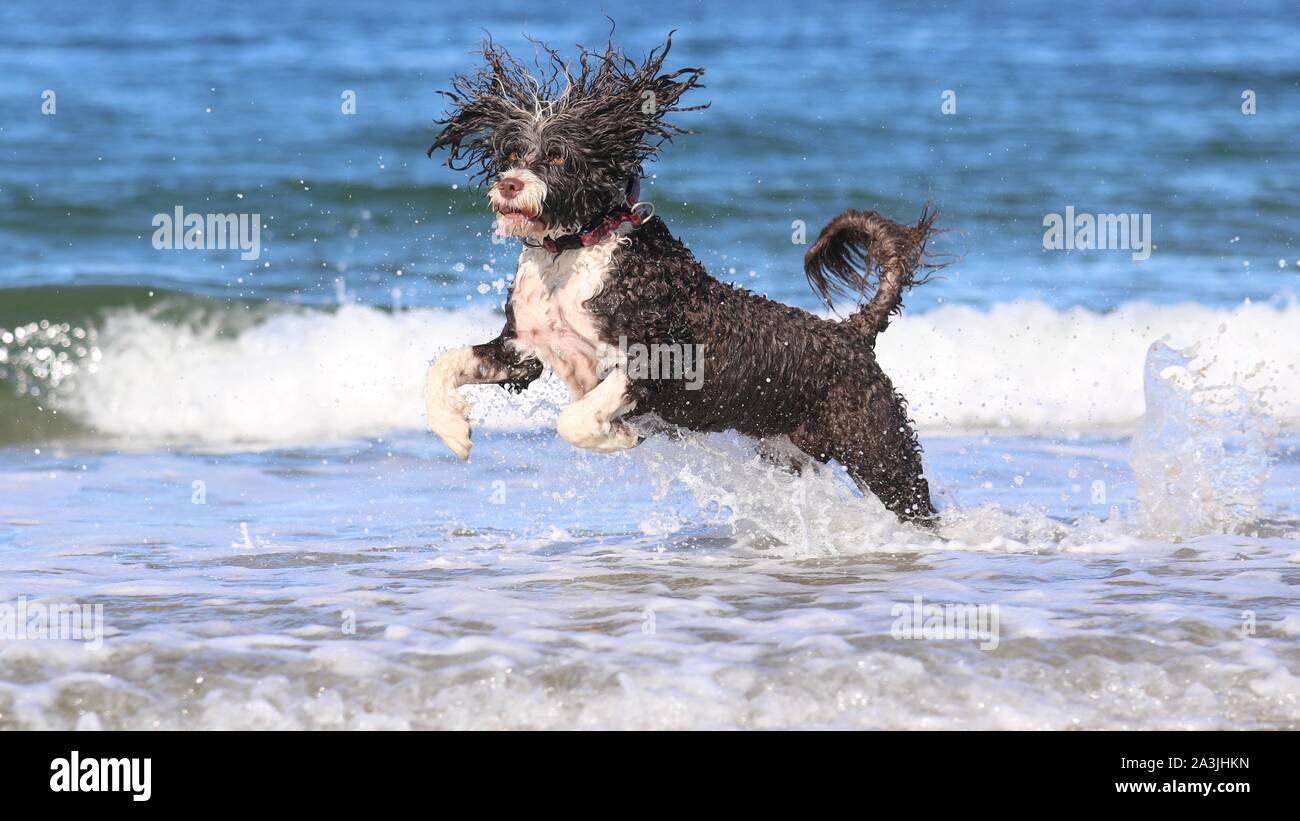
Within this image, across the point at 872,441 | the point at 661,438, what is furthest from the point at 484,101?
the point at 872,441

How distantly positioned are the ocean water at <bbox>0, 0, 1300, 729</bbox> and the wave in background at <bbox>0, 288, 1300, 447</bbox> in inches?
1.7

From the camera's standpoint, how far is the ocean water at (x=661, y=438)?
4801 millimetres

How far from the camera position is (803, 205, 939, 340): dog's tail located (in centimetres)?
665

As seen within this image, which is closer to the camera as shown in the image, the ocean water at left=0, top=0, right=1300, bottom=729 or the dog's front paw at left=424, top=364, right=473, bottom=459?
the ocean water at left=0, top=0, right=1300, bottom=729

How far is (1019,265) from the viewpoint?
14.0m

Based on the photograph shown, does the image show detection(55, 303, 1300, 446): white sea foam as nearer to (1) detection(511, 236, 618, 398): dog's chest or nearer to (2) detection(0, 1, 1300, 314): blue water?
(2) detection(0, 1, 1300, 314): blue water

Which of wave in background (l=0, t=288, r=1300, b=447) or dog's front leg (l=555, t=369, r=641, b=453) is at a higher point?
wave in background (l=0, t=288, r=1300, b=447)

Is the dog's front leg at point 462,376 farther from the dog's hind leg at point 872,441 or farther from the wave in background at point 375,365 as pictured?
the wave in background at point 375,365

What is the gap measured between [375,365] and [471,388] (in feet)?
4.97

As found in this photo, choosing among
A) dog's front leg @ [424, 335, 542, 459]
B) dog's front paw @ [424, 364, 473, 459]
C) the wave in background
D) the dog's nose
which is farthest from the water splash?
the dog's nose

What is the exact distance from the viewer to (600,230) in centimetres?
572

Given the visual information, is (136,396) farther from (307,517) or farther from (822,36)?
(822,36)
